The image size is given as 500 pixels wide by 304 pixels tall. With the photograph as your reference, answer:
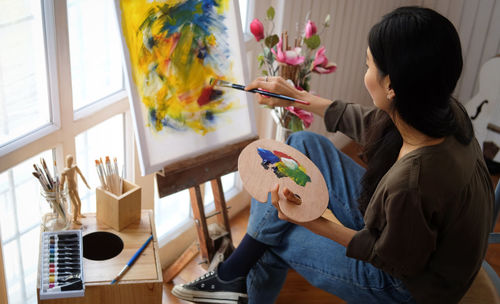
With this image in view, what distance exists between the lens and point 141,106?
63.1 inches

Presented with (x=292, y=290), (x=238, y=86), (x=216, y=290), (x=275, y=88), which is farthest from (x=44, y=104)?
(x=292, y=290)

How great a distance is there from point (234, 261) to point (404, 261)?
0.65 meters

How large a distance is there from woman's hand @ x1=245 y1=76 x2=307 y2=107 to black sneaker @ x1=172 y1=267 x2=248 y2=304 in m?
0.63

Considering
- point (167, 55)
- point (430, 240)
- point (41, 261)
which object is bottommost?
point (41, 261)

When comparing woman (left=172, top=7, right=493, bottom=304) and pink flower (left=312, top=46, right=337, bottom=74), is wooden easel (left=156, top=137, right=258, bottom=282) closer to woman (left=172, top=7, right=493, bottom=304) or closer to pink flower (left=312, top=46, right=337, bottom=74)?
woman (left=172, top=7, right=493, bottom=304)

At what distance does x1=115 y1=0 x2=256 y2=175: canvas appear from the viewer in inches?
61.4

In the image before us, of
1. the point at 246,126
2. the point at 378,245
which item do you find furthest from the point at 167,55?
the point at 378,245

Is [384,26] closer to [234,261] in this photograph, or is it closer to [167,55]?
[167,55]

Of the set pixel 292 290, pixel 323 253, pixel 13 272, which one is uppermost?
pixel 323 253

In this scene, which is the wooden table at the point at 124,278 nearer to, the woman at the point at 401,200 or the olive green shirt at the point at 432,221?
the woman at the point at 401,200

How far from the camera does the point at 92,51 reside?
1727 millimetres

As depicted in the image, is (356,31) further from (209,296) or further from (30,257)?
(30,257)

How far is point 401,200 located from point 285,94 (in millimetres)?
679

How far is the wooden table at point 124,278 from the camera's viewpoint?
4.71 ft
